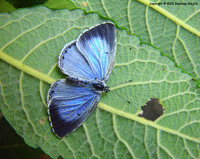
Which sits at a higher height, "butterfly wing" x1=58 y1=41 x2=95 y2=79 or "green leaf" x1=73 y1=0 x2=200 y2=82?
"green leaf" x1=73 y1=0 x2=200 y2=82

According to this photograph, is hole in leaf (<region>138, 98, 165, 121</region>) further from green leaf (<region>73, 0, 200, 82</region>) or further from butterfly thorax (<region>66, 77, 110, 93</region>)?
green leaf (<region>73, 0, 200, 82</region>)

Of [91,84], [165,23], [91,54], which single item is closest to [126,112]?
[91,84]

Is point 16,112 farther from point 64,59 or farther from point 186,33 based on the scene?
point 186,33

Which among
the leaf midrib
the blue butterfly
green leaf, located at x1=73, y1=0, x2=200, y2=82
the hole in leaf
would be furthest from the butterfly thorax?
green leaf, located at x1=73, y1=0, x2=200, y2=82

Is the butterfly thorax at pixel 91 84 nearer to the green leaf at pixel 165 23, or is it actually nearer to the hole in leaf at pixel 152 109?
the hole in leaf at pixel 152 109

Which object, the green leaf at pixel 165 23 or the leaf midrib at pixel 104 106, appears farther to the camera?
the green leaf at pixel 165 23

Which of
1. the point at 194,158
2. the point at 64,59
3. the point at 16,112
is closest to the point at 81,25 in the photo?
the point at 64,59

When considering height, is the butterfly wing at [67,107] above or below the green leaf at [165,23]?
below

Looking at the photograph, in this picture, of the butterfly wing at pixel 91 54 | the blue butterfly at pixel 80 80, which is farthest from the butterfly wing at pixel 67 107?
the butterfly wing at pixel 91 54
